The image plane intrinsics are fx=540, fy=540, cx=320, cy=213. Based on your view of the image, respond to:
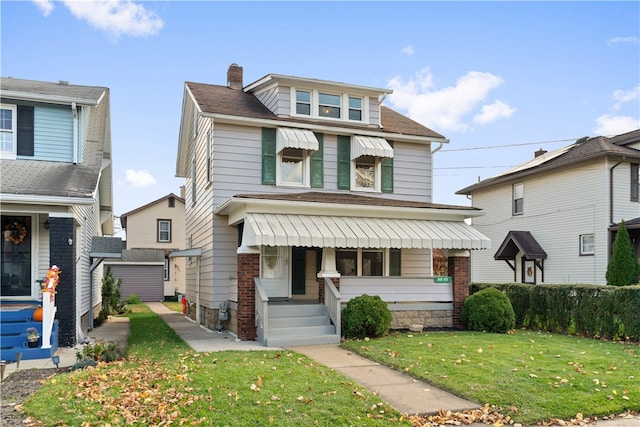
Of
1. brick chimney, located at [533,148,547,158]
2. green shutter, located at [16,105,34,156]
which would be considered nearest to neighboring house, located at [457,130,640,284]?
brick chimney, located at [533,148,547,158]

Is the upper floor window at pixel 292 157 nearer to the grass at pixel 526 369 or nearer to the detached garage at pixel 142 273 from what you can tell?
the grass at pixel 526 369

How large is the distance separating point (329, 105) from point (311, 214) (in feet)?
15.5

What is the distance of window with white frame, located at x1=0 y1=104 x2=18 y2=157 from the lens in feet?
44.6

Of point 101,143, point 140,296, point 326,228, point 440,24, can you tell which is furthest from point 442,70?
point 140,296

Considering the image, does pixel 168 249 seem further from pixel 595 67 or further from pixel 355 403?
pixel 355 403

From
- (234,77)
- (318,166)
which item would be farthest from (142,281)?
(318,166)

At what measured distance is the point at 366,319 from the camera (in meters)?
12.9

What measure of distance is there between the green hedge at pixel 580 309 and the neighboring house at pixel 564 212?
7351 millimetres

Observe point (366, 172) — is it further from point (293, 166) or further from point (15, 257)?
point (15, 257)

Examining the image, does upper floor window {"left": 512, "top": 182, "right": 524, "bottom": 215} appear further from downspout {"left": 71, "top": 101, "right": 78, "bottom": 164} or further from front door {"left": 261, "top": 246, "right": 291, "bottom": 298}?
downspout {"left": 71, "top": 101, "right": 78, "bottom": 164}

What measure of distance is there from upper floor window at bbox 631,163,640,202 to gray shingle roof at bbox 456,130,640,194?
1.84 ft

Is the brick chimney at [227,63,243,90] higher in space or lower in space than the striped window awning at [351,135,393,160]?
higher

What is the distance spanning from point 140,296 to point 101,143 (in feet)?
66.8

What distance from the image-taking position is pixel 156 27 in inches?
543
